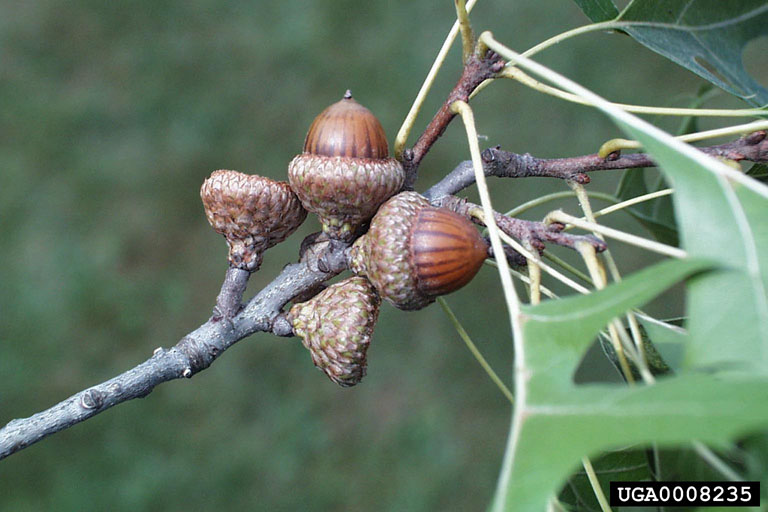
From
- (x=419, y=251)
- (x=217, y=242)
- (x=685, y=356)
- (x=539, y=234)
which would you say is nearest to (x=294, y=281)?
(x=419, y=251)

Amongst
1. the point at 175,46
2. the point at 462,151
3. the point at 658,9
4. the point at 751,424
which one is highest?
the point at 175,46

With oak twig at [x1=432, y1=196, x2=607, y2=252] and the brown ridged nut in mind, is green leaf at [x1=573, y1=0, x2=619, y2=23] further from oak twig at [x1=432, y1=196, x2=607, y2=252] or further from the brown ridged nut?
the brown ridged nut

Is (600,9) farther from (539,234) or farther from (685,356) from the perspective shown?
(685,356)

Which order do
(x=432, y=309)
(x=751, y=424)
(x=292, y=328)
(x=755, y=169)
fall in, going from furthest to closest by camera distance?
(x=432, y=309) → (x=755, y=169) → (x=292, y=328) → (x=751, y=424)

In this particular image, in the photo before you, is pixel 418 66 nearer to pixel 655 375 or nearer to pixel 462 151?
pixel 462 151

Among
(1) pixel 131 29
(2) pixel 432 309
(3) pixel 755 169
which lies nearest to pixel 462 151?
(2) pixel 432 309
